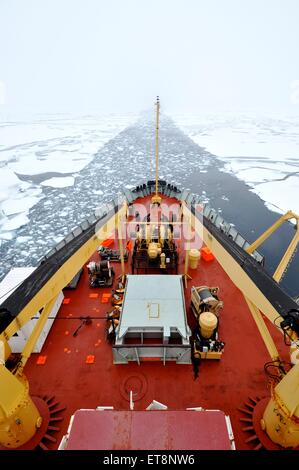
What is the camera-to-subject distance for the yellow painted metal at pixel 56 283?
457 cm

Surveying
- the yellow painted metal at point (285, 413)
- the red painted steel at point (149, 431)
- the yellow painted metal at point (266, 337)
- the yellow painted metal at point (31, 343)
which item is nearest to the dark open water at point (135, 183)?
the yellow painted metal at point (266, 337)

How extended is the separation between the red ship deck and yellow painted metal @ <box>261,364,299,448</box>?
0.90 m

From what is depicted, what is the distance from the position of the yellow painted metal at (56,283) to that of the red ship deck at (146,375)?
3.01m

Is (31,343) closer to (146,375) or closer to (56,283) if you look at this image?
(56,283)

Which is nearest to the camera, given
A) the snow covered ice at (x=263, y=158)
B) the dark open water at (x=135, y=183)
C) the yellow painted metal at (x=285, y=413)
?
the yellow painted metal at (x=285, y=413)

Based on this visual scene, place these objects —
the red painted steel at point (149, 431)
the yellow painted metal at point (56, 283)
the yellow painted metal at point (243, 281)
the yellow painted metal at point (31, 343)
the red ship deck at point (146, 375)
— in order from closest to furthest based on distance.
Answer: the red painted steel at point (149, 431) → the yellow painted metal at point (56, 283) → the yellow painted metal at point (243, 281) → the yellow painted metal at point (31, 343) → the red ship deck at point (146, 375)

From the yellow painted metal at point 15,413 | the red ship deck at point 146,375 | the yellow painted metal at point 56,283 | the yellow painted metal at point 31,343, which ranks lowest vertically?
the red ship deck at point 146,375

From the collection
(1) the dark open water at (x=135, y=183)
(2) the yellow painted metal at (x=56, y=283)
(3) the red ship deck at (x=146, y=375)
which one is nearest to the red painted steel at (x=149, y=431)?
(2) the yellow painted metal at (x=56, y=283)

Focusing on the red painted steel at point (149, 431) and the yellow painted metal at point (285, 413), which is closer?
the red painted steel at point (149, 431)

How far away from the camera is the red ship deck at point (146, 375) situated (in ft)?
21.5

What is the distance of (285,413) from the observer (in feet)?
14.7

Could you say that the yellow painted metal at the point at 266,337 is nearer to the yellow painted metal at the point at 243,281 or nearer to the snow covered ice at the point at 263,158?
the yellow painted metal at the point at 243,281

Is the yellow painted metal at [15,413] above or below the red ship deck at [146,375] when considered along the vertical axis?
above
